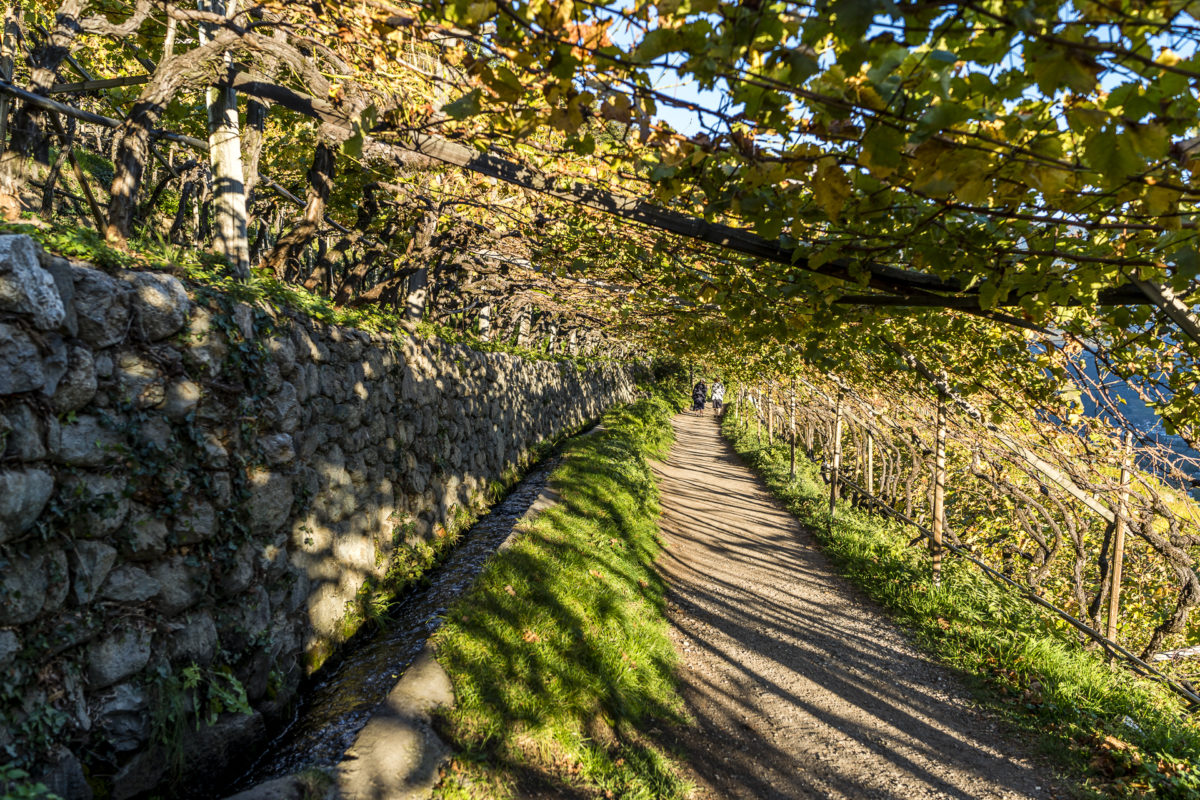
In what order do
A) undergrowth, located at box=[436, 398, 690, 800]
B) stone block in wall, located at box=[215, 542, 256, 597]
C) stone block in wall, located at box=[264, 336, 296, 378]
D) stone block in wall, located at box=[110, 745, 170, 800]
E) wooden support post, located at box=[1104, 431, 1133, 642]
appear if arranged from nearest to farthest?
stone block in wall, located at box=[110, 745, 170, 800]
stone block in wall, located at box=[215, 542, 256, 597]
undergrowth, located at box=[436, 398, 690, 800]
stone block in wall, located at box=[264, 336, 296, 378]
wooden support post, located at box=[1104, 431, 1133, 642]

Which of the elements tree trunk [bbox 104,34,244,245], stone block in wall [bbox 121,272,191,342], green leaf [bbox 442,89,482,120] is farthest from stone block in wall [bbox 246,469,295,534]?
green leaf [bbox 442,89,482,120]

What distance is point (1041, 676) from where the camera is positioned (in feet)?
17.6

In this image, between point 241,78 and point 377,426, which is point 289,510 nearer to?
point 377,426

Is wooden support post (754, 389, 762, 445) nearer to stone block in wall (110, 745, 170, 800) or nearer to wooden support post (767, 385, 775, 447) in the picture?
wooden support post (767, 385, 775, 447)

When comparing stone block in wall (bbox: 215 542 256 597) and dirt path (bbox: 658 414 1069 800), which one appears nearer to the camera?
stone block in wall (bbox: 215 542 256 597)

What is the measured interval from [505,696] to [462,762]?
2.18 ft

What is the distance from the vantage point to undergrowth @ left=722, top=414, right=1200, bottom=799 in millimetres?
4264

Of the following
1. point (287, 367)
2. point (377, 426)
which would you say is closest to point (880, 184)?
point (287, 367)

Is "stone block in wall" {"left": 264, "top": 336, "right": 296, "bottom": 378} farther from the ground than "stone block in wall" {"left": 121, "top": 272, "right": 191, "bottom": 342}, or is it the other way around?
"stone block in wall" {"left": 121, "top": 272, "right": 191, "bottom": 342}

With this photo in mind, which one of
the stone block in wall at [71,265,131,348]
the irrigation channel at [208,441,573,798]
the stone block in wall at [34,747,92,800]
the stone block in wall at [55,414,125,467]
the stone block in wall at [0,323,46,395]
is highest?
the stone block in wall at [71,265,131,348]

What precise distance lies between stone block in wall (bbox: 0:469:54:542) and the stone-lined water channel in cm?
177

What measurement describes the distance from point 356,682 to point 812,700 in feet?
12.4

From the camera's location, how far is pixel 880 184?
6.59ft

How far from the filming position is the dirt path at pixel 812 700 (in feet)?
14.0
